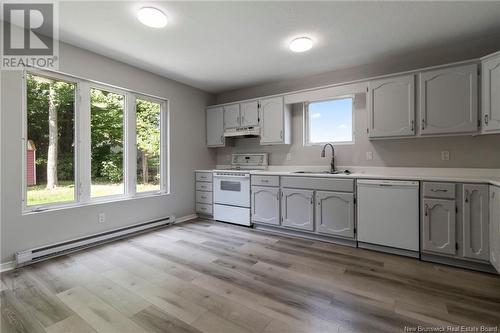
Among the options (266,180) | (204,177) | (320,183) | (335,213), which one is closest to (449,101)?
(320,183)

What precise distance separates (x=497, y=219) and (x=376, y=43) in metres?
2.18

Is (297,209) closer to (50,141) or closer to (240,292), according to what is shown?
(240,292)

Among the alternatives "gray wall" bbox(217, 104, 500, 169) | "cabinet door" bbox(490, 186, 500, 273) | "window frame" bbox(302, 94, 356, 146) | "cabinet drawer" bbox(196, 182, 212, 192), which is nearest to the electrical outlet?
"gray wall" bbox(217, 104, 500, 169)

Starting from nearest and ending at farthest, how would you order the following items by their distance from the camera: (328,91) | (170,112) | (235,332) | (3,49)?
(235,332)
(3,49)
(328,91)
(170,112)

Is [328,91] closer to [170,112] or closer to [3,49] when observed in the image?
[170,112]

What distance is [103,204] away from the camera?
3178 mm

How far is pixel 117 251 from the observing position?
287 centimetres

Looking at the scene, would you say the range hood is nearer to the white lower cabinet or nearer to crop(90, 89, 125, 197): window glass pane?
crop(90, 89, 125, 197): window glass pane

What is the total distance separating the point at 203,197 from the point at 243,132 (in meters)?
→ 1.44

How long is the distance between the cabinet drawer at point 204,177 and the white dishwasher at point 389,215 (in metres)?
2.55

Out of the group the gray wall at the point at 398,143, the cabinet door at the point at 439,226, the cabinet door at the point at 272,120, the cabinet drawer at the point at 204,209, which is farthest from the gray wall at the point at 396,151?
the cabinet drawer at the point at 204,209

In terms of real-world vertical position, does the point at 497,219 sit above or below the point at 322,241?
above

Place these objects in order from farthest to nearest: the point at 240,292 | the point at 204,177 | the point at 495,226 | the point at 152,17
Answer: the point at 204,177
the point at 152,17
the point at 495,226
the point at 240,292

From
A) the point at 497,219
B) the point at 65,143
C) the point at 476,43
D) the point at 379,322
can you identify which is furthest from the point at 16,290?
the point at 476,43
